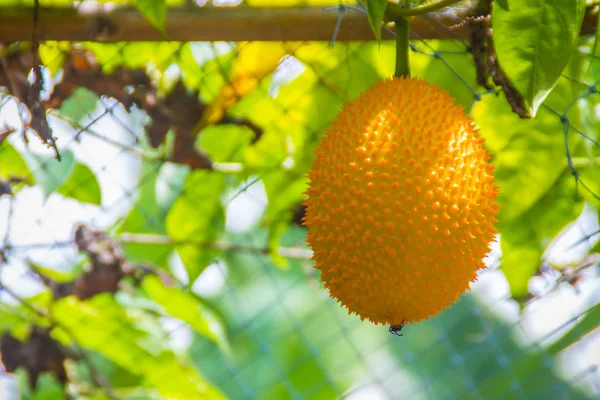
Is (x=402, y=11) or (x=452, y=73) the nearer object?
(x=402, y=11)

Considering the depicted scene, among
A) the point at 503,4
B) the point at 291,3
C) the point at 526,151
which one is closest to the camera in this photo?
the point at 503,4

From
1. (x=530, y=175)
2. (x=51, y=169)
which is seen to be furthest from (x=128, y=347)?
(x=530, y=175)

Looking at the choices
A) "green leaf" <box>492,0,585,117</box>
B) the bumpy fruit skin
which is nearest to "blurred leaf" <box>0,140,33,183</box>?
the bumpy fruit skin

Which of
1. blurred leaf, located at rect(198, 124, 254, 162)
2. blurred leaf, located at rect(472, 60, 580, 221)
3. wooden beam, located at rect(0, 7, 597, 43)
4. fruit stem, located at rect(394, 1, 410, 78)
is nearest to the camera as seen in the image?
fruit stem, located at rect(394, 1, 410, 78)

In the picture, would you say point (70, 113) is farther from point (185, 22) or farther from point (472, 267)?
point (472, 267)

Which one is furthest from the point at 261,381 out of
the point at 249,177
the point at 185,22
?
the point at 185,22

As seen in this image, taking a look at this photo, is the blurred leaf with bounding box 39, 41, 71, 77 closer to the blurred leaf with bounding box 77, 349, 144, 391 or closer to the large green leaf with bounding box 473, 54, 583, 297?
the blurred leaf with bounding box 77, 349, 144, 391

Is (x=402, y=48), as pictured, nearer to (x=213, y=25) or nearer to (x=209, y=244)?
(x=213, y=25)

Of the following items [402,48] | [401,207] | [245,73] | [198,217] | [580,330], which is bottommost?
[580,330]
